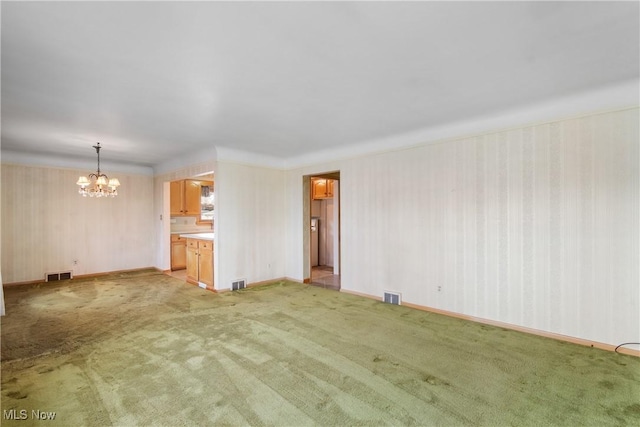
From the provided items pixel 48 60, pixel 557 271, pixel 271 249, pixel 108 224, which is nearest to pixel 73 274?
pixel 108 224

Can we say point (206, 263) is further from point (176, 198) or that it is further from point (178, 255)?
point (176, 198)

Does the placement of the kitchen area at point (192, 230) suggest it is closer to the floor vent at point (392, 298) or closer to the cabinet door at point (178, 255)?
the cabinet door at point (178, 255)

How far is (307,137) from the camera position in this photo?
4.68 metres

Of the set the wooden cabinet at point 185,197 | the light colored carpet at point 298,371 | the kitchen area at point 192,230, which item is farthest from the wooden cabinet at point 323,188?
the light colored carpet at point 298,371

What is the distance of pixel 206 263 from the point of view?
553cm

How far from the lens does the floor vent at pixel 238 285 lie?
5377 mm

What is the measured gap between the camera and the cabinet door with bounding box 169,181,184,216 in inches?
293

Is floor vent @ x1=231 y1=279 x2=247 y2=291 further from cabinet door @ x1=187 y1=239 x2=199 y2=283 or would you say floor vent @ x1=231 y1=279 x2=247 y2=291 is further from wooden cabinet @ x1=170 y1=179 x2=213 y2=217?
wooden cabinet @ x1=170 y1=179 x2=213 y2=217

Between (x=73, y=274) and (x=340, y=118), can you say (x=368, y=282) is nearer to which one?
(x=340, y=118)

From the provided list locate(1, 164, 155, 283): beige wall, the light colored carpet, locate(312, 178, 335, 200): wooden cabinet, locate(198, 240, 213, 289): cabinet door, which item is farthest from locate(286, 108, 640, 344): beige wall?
locate(1, 164, 155, 283): beige wall

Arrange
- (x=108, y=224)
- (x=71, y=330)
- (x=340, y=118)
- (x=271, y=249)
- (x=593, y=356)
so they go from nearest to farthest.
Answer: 1. (x=593, y=356)
2. (x=71, y=330)
3. (x=340, y=118)
4. (x=271, y=249)
5. (x=108, y=224)

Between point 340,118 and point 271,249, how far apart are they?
3238 mm

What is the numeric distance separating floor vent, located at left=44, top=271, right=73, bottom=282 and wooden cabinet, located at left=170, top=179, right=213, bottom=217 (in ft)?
7.71

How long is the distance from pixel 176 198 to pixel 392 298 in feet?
19.0
